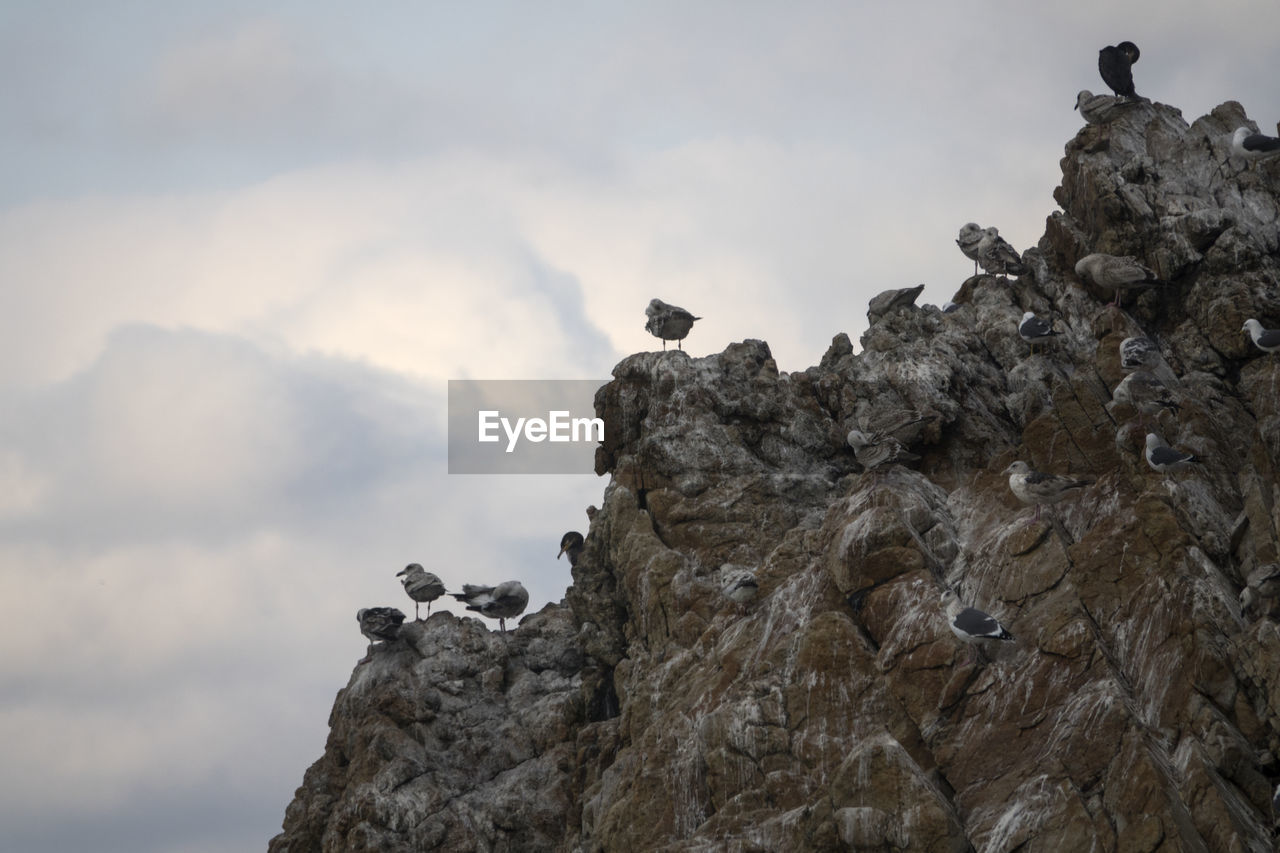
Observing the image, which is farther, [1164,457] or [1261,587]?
[1164,457]

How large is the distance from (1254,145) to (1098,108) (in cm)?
498

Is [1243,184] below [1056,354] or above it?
above

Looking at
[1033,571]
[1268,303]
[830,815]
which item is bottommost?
[830,815]

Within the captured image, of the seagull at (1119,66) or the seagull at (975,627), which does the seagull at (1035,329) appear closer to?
the seagull at (1119,66)

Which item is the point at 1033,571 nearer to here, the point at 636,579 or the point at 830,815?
the point at 830,815

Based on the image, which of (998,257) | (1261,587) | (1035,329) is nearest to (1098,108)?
(998,257)

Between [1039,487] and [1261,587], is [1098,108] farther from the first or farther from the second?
[1261,587]

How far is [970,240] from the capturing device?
124 ft

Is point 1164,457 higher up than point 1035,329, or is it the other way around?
point 1035,329

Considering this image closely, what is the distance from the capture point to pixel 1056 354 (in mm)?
32156

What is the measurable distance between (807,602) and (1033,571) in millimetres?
4411

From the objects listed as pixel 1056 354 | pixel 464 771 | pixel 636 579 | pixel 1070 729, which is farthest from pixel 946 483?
pixel 464 771

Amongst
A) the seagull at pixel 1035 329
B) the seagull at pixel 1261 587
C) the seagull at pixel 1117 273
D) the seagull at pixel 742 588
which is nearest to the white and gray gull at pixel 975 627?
the seagull at pixel 1261 587

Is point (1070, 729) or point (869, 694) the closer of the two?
point (1070, 729)
